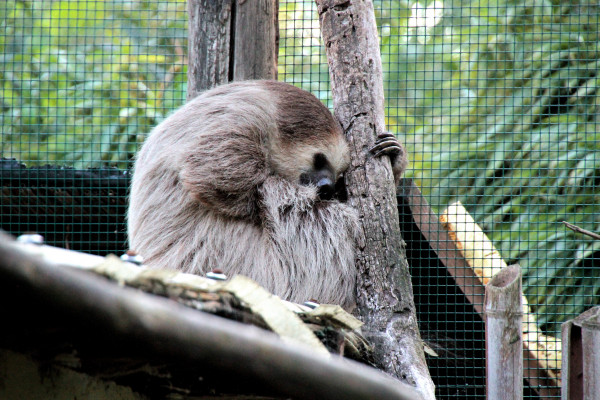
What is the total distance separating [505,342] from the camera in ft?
7.35

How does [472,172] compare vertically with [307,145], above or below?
above

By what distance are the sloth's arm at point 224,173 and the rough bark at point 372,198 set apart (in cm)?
38

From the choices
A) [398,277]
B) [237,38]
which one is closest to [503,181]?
[237,38]

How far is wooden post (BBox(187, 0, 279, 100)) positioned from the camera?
3166mm

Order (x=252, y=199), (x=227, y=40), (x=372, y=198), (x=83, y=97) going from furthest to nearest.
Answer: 1. (x=83, y=97)
2. (x=227, y=40)
3. (x=252, y=199)
4. (x=372, y=198)

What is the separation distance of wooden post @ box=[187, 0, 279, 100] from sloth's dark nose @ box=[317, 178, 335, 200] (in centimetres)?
84

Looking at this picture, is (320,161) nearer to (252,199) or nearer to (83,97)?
(252,199)

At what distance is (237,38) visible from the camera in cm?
317

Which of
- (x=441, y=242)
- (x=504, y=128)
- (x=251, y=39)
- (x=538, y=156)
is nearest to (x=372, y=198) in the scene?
(x=251, y=39)

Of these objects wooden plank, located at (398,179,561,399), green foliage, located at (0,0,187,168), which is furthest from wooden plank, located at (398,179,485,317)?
green foliage, located at (0,0,187,168)

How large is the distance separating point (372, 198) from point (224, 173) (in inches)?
22.1

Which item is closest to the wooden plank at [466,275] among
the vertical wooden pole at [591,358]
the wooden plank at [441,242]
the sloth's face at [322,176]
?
the wooden plank at [441,242]

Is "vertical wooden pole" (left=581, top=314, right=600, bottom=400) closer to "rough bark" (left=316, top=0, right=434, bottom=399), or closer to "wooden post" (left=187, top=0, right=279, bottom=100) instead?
"rough bark" (left=316, top=0, right=434, bottom=399)

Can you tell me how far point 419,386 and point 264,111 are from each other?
1.28 meters
